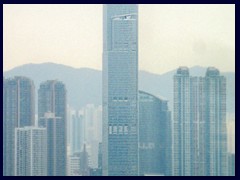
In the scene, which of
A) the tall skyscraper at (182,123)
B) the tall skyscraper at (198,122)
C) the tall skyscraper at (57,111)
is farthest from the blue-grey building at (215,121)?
the tall skyscraper at (57,111)

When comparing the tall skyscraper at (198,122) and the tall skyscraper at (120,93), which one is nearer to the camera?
the tall skyscraper at (198,122)

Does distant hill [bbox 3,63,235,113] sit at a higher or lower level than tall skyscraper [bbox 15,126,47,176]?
higher

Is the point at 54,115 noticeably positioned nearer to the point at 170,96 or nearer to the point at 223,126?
the point at 170,96

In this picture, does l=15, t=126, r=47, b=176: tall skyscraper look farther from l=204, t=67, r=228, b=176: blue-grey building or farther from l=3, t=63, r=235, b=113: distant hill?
l=204, t=67, r=228, b=176: blue-grey building

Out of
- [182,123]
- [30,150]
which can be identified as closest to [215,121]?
[182,123]

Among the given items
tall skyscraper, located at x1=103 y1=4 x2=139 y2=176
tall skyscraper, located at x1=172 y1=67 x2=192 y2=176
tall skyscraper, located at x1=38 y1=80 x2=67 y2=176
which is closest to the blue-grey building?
tall skyscraper, located at x1=172 y1=67 x2=192 y2=176

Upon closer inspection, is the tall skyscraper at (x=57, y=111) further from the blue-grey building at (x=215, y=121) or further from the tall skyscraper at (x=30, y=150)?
the blue-grey building at (x=215, y=121)
